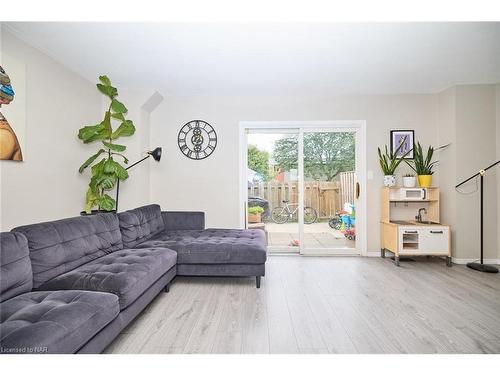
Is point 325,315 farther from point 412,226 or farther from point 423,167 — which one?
point 423,167

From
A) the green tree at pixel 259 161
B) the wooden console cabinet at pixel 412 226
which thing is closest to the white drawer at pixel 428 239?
the wooden console cabinet at pixel 412 226

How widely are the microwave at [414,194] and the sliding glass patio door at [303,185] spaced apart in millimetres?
669

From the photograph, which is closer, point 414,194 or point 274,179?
point 414,194

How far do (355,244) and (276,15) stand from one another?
3668mm

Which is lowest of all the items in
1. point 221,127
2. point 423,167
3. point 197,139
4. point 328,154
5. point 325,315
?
point 325,315

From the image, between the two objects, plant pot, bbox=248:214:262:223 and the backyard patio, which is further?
plant pot, bbox=248:214:262:223

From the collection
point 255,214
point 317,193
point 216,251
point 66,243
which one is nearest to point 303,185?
point 317,193

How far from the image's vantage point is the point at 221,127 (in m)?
4.25

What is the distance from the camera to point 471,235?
3734mm

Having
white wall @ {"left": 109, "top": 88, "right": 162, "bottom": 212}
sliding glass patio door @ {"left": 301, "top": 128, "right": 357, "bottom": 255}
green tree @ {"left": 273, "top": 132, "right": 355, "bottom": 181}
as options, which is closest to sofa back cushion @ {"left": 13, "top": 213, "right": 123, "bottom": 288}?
white wall @ {"left": 109, "top": 88, "right": 162, "bottom": 212}

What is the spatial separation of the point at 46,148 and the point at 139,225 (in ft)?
4.38

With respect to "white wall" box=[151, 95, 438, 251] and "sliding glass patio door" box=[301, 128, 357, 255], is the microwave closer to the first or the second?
"white wall" box=[151, 95, 438, 251]

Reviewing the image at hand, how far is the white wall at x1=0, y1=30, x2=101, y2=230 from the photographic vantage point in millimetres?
2525

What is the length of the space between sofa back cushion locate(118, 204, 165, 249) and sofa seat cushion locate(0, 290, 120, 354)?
124 centimetres
